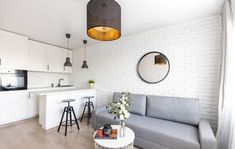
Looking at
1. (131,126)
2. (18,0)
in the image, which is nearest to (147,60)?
(131,126)

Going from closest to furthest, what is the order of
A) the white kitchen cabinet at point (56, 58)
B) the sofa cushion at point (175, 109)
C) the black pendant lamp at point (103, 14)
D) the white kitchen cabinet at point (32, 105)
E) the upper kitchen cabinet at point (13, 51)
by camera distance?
the black pendant lamp at point (103, 14) → the sofa cushion at point (175, 109) → the upper kitchen cabinet at point (13, 51) → the white kitchen cabinet at point (32, 105) → the white kitchen cabinet at point (56, 58)

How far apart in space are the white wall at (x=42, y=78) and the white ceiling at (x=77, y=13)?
1.49 m

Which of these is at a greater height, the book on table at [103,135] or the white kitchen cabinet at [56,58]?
the white kitchen cabinet at [56,58]

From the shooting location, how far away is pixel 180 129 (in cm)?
204

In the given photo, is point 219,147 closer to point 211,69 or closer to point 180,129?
point 180,129

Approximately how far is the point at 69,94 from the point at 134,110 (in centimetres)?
181

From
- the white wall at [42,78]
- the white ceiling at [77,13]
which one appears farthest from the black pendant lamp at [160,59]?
the white wall at [42,78]

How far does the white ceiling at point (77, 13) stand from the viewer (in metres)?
1.93

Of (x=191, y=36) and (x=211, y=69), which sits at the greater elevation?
(x=191, y=36)

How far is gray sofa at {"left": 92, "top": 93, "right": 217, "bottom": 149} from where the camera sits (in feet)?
5.75

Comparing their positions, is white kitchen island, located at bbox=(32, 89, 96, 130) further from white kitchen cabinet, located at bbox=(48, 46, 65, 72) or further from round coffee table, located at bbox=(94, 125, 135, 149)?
round coffee table, located at bbox=(94, 125, 135, 149)

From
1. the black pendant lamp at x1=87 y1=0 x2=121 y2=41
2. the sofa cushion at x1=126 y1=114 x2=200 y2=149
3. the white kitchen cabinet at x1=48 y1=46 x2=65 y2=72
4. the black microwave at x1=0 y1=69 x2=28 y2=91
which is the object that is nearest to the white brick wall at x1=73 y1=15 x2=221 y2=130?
the sofa cushion at x1=126 y1=114 x2=200 y2=149

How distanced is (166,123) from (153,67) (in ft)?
4.14

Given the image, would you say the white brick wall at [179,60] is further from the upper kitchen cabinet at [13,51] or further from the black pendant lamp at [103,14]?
the upper kitchen cabinet at [13,51]
